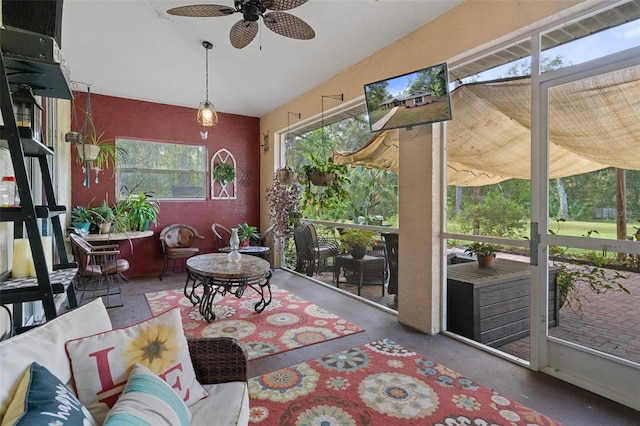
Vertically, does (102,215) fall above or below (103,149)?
below

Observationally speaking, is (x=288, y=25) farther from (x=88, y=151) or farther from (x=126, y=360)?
(x=88, y=151)

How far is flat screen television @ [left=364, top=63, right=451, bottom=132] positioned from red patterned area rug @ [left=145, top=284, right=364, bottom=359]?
207cm

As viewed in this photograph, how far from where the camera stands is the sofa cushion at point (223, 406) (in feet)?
4.04

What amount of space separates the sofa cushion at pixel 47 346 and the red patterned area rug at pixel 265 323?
63.0 inches

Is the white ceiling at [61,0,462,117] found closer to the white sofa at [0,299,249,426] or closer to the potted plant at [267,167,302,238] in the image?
the potted plant at [267,167,302,238]

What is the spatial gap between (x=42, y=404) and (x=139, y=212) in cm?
496

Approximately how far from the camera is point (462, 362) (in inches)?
102

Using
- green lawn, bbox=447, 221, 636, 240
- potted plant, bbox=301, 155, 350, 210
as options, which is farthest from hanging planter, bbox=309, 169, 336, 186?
green lawn, bbox=447, 221, 636, 240

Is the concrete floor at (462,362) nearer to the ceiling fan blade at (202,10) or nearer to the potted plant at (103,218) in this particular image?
the potted plant at (103,218)

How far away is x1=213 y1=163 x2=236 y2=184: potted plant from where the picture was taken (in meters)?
6.20

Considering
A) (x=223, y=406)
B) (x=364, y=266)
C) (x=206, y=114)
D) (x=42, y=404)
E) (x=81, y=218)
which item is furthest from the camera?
(x=81, y=218)

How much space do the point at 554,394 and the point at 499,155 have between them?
1842 millimetres

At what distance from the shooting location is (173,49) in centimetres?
434

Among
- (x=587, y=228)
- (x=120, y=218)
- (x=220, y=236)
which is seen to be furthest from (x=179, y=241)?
(x=587, y=228)
